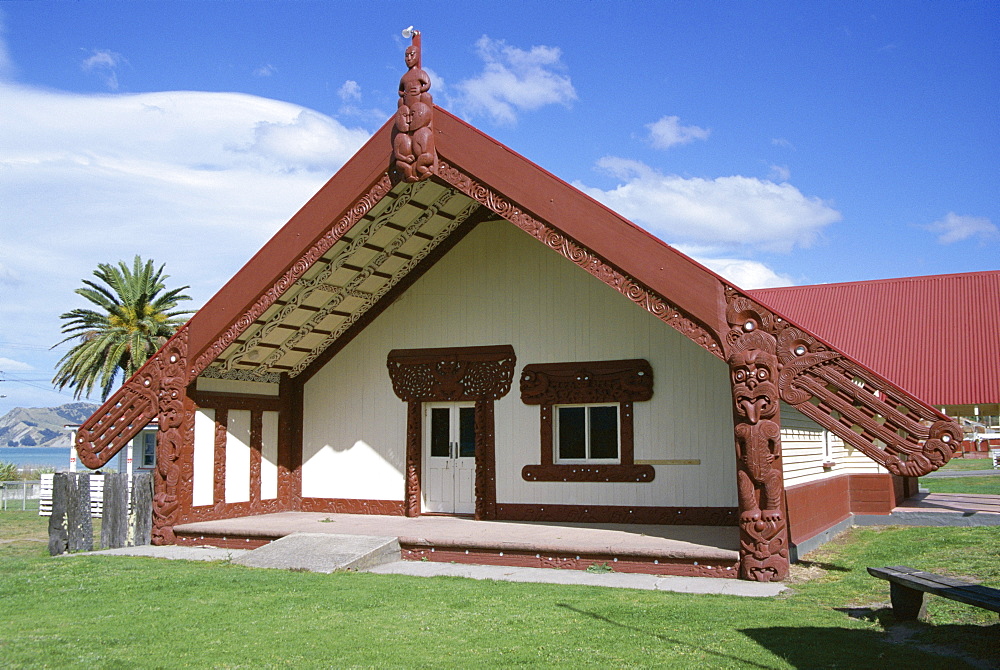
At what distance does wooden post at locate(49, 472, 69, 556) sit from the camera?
1216 centimetres

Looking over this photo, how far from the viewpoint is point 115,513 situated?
12.6 meters

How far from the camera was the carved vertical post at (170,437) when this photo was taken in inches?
505

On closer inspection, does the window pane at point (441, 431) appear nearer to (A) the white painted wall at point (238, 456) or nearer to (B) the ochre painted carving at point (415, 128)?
(A) the white painted wall at point (238, 456)

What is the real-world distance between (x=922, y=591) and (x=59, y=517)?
35.8ft

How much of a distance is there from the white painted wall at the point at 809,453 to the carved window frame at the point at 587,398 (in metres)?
1.96

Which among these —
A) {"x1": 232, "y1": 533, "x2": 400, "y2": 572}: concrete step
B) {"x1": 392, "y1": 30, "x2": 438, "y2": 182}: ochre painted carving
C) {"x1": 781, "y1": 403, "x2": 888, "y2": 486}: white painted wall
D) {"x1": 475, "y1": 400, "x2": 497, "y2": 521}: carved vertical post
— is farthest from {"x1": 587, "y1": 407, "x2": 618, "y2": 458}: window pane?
{"x1": 392, "y1": 30, "x2": 438, "y2": 182}: ochre painted carving

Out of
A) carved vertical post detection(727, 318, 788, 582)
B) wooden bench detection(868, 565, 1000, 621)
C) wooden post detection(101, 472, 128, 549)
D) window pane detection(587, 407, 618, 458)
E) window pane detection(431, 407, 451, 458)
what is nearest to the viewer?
wooden bench detection(868, 565, 1000, 621)

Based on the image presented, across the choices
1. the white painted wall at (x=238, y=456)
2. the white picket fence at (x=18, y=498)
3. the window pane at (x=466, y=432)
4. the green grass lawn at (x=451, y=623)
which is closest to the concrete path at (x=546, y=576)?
the green grass lawn at (x=451, y=623)

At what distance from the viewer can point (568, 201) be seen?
406 inches

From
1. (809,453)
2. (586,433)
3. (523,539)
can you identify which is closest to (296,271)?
(523,539)

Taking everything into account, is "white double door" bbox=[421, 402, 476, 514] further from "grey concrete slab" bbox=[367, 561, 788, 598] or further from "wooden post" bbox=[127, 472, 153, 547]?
"wooden post" bbox=[127, 472, 153, 547]

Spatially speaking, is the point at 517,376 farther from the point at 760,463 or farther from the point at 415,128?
the point at 760,463

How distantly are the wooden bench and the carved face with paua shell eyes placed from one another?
7.89ft

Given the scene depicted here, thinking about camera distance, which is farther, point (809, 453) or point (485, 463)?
point (485, 463)
